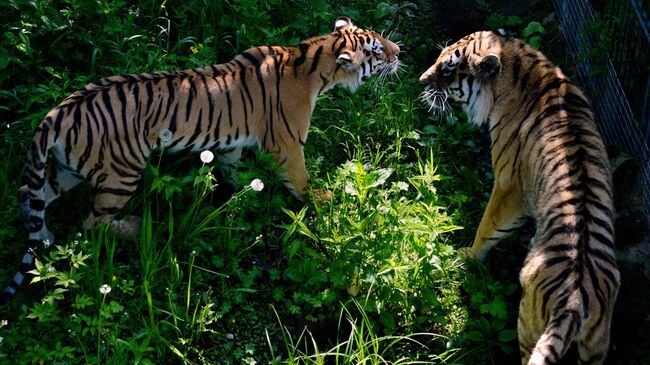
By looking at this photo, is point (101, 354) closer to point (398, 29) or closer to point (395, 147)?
point (395, 147)

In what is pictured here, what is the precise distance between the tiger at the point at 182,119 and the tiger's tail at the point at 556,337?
6.32 ft

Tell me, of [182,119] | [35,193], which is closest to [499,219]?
[182,119]

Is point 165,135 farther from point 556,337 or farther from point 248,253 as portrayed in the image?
point 556,337

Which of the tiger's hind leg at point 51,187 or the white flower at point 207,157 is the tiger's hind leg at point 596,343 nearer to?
the white flower at point 207,157

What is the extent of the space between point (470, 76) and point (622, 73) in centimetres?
109

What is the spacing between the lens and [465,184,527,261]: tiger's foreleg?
4562 millimetres

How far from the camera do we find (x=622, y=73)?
5.34 meters

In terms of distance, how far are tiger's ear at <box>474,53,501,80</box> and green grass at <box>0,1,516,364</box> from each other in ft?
2.19

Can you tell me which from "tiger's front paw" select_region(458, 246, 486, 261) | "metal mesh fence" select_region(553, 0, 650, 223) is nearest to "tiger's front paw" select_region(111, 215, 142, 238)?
"tiger's front paw" select_region(458, 246, 486, 261)

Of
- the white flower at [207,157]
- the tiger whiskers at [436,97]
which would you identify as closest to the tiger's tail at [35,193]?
the white flower at [207,157]

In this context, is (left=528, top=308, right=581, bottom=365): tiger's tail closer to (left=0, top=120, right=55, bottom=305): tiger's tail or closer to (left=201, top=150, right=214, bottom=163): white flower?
(left=201, top=150, right=214, bottom=163): white flower

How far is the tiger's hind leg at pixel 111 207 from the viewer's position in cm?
449

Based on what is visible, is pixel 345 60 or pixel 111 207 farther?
pixel 345 60

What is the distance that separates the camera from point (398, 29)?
6664 millimetres
